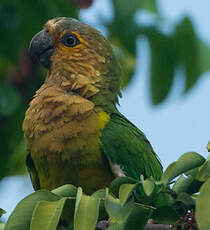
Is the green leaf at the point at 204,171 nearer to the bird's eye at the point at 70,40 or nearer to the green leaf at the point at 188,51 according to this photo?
the bird's eye at the point at 70,40

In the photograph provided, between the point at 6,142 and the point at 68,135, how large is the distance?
139 cm

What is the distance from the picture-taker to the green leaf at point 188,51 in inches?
171

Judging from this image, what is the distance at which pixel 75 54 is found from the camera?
3586 millimetres

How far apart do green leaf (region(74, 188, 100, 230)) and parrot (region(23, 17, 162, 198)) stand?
43.8 inches

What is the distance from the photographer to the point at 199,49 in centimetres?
446

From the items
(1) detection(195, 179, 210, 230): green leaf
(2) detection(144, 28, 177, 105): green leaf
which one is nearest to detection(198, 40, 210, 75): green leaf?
(2) detection(144, 28, 177, 105): green leaf

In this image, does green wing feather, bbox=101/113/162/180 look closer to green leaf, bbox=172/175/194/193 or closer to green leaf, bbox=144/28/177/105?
green leaf, bbox=172/175/194/193

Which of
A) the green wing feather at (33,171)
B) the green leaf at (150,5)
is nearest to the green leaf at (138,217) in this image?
the green wing feather at (33,171)

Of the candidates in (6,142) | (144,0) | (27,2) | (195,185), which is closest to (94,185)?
(195,185)

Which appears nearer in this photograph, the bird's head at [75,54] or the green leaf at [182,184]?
the green leaf at [182,184]

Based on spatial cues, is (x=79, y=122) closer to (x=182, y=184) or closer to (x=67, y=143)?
(x=67, y=143)

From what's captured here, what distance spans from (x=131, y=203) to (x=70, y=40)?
2.01 meters

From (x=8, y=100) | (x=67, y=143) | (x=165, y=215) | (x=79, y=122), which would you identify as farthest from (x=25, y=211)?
(x=8, y=100)

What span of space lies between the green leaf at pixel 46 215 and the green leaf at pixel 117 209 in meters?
0.17
